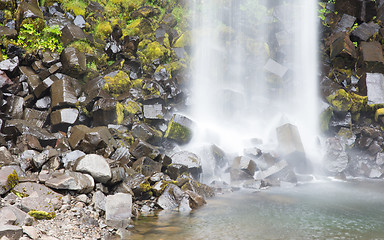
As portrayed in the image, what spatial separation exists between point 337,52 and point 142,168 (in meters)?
13.8

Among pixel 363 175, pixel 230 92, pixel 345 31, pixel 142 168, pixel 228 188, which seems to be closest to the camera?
pixel 142 168

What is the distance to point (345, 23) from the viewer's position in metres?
19.0

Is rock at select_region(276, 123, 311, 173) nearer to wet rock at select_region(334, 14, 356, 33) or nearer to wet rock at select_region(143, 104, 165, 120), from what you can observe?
wet rock at select_region(143, 104, 165, 120)

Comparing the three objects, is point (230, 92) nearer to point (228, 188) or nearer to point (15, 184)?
point (228, 188)

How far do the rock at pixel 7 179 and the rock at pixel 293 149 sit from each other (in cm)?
1028

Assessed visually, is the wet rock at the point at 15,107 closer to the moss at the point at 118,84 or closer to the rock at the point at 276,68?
the moss at the point at 118,84

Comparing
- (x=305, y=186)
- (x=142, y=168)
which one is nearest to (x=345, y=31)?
(x=305, y=186)

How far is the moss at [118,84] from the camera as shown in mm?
13664

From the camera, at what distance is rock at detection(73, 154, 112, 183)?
777cm

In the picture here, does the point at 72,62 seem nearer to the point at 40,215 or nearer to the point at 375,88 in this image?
the point at 40,215

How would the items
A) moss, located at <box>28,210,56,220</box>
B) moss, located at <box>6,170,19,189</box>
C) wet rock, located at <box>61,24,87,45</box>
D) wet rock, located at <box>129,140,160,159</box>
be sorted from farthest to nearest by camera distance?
wet rock, located at <box>61,24,87,45</box> → wet rock, located at <box>129,140,160,159</box> → moss, located at <box>6,170,19,189</box> → moss, located at <box>28,210,56,220</box>

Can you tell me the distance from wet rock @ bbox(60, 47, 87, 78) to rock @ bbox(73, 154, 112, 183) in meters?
6.65

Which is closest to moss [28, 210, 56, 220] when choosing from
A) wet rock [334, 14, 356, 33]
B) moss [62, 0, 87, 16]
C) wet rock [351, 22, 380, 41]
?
moss [62, 0, 87, 16]

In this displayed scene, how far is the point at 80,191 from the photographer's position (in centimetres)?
727
